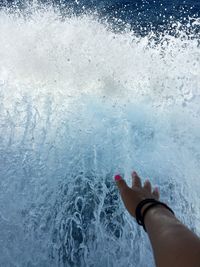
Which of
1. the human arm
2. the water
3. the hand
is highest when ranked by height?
the water

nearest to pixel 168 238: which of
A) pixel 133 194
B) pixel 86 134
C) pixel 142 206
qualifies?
pixel 142 206

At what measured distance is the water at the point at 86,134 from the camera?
4070 mm

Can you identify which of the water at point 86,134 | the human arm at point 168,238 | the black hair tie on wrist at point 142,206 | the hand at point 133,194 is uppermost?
the water at point 86,134

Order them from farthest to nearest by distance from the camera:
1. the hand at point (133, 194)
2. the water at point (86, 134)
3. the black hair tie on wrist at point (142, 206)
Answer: the water at point (86, 134) < the hand at point (133, 194) < the black hair tie on wrist at point (142, 206)

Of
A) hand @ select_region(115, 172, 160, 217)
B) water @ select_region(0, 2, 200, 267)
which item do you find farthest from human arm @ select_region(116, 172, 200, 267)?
water @ select_region(0, 2, 200, 267)

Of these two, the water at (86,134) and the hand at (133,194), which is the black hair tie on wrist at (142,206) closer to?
the hand at (133,194)

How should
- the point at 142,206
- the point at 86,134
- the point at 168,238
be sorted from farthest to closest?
the point at 86,134 → the point at 142,206 → the point at 168,238

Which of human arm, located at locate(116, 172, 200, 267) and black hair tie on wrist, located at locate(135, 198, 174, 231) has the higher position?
black hair tie on wrist, located at locate(135, 198, 174, 231)

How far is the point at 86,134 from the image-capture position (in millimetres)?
5316

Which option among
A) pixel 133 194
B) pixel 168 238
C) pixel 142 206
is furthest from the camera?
pixel 133 194

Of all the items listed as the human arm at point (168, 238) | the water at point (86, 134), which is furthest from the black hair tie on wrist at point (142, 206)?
the water at point (86, 134)

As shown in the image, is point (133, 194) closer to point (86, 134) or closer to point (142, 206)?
point (142, 206)

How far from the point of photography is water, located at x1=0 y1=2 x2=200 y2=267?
407cm

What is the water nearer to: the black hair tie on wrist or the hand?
the hand
